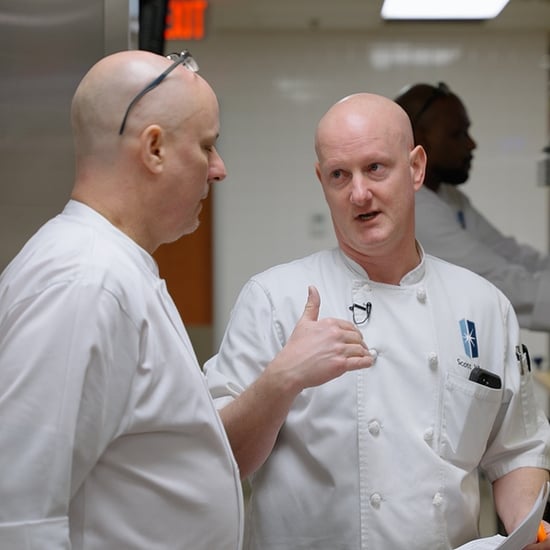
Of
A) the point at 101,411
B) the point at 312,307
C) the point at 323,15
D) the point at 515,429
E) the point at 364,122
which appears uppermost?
the point at 323,15

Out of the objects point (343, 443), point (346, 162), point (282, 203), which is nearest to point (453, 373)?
point (343, 443)

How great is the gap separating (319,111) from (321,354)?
150 inches

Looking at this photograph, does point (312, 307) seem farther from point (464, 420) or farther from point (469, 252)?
point (469, 252)

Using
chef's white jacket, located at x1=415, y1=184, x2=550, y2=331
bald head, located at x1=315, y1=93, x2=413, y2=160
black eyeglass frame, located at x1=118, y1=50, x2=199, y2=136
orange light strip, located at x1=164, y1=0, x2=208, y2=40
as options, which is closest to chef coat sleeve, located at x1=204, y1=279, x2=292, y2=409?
bald head, located at x1=315, y1=93, x2=413, y2=160

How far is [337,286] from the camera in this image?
5.01ft

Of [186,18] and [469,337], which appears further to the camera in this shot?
[186,18]

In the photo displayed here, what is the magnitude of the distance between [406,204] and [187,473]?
651 mm

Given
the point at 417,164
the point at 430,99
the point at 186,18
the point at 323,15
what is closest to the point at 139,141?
the point at 417,164

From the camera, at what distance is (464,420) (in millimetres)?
1442

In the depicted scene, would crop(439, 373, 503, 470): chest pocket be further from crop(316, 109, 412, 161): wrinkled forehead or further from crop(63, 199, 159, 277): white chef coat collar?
crop(63, 199, 159, 277): white chef coat collar

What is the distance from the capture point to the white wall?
15.6ft

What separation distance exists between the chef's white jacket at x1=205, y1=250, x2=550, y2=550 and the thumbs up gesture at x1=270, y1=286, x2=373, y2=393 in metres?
0.21

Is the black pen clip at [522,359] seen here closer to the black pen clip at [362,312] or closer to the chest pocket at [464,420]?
the chest pocket at [464,420]

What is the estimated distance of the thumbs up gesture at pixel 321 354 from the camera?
120 cm
